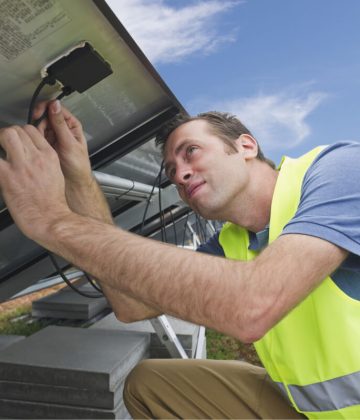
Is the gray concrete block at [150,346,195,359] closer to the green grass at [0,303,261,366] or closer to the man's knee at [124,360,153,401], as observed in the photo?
the man's knee at [124,360,153,401]

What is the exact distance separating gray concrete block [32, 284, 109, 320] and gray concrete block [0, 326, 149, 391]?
73.9 inches

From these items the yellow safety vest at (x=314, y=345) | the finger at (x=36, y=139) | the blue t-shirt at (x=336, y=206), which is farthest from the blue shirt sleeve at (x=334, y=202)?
the finger at (x=36, y=139)

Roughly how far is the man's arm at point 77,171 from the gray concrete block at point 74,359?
36 cm

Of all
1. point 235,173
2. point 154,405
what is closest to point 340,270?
point 235,173

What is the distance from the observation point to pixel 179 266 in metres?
0.87

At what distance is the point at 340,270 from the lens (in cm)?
109

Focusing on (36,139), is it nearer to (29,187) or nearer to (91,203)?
(29,187)

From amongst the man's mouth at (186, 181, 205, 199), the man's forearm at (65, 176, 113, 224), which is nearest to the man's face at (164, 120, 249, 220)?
the man's mouth at (186, 181, 205, 199)

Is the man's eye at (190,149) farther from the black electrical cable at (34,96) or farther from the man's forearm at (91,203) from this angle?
the black electrical cable at (34,96)

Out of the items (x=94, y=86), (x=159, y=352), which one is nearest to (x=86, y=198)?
(x=94, y=86)

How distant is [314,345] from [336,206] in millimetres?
460

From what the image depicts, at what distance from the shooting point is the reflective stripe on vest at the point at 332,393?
113 cm

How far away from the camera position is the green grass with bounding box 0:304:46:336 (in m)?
4.12

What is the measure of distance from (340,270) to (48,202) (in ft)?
2.49
